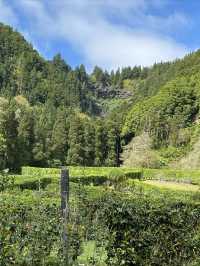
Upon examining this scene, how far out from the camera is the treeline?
65.7 metres

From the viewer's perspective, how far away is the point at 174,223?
→ 930cm

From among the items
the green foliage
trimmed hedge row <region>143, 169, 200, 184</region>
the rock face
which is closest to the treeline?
the rock face

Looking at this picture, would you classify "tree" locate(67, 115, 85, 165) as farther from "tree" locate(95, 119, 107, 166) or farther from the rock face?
the rock face

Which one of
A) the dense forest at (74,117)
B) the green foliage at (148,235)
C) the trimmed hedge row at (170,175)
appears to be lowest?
the trimmed hedge row at (170,175)

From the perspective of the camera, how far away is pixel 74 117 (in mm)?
81062

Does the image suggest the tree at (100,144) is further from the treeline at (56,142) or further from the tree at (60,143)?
the tree at (60,143)

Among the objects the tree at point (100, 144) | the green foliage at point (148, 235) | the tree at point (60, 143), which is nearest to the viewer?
the green foliage at point (148, 235)

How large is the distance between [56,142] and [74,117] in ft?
17.7

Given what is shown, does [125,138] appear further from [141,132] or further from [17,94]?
[17,94]

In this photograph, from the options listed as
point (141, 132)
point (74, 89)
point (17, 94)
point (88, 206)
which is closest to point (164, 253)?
point (88, 206)

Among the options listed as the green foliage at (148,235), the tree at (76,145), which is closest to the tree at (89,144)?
the tree at (76,145)

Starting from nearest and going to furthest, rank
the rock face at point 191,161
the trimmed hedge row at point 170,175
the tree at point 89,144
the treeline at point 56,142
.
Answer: the trimmed hedge row at point 170,175, the treeline at point 56,142, the tree at point 89,144, the rock face at point 191,161

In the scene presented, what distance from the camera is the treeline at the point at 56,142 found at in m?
65.7

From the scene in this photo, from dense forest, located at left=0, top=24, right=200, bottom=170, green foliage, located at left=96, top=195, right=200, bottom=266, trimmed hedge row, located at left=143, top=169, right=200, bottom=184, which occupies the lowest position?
trimmed hedge row, located at left=143, top=169, right=200, bottom=184
